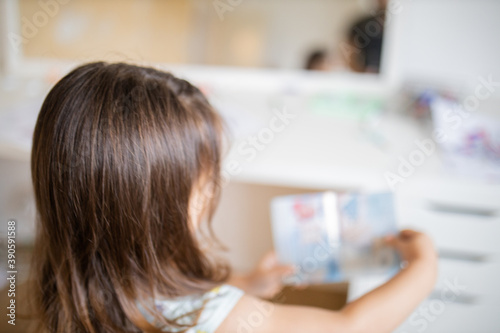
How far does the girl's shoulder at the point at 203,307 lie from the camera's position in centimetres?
52

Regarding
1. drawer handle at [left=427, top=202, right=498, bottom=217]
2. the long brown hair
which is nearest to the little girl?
the long brown hair

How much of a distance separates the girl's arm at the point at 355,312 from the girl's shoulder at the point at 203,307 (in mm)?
10

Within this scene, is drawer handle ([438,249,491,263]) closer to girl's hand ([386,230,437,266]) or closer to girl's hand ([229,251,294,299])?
girl's hand ([386,230,437,266])

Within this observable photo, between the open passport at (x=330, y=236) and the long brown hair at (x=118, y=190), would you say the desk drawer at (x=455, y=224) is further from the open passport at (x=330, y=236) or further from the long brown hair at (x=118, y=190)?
the long brown hair at (x=118, y=190)

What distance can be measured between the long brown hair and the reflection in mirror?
68cm

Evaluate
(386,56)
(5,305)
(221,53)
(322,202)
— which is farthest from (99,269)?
(386,56)

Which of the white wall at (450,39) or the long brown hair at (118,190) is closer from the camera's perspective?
the long brown hair at (118,190)

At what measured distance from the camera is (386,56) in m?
1.21

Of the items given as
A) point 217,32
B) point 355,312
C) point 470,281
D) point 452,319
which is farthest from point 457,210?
point 217,32

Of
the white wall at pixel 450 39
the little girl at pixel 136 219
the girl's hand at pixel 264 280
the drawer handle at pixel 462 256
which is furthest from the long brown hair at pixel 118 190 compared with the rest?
the white wall at pixel 450 39

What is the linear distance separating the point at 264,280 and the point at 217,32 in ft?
2.68

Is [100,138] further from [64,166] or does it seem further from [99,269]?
[99,269]

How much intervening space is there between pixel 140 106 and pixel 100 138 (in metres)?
0.06

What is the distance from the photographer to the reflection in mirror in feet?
3.92
